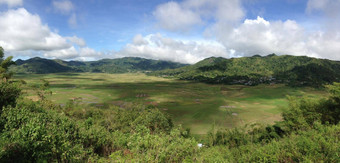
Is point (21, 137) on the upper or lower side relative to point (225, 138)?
upper

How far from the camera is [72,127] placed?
16.6 meters

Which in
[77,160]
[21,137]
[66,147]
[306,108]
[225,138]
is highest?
[21,137]

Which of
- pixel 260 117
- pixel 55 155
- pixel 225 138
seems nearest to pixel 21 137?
pixel 55 155

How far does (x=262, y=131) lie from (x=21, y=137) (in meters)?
71.3

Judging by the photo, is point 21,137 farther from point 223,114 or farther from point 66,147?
point 223,114

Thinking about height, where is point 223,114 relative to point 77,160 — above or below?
below

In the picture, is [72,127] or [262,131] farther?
[262,131]

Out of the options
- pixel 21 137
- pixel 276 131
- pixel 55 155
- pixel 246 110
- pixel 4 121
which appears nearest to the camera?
pixel 21 137

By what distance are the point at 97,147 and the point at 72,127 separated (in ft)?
12.3

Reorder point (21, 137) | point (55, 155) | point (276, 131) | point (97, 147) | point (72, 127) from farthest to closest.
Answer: point (276, 131) → point (97, 147) → point (72, 127) → point (55, 155) → point (21, 137)

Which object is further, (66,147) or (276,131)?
(276,131)

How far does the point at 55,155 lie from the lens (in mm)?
12414

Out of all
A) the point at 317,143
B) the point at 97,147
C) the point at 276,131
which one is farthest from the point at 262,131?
the point at 97,147

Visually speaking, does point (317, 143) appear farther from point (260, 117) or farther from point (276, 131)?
point (260, 117)
